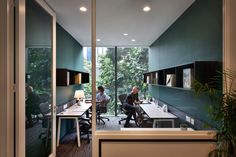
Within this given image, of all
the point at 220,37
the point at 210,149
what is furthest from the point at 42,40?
the point at 210,149

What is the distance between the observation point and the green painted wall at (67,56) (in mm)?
4879

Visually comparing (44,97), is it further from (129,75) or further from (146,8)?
(146,8)

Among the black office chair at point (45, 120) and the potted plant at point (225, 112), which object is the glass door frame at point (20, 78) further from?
the potted plant at point (225, 112)

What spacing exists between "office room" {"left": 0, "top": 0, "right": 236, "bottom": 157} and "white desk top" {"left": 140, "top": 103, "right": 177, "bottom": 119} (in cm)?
2

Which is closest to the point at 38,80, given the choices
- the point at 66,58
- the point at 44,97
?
the point at 44,97

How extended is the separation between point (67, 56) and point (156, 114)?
3.05 m

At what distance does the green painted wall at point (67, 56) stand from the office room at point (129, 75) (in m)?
0.05

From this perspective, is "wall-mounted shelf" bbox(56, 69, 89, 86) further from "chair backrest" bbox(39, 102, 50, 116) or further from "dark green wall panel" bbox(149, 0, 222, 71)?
"dark green wall panel" bbox(149, 0, 222, 71)

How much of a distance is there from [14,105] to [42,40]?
4.17 feet

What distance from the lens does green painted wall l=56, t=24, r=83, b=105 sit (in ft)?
16.0

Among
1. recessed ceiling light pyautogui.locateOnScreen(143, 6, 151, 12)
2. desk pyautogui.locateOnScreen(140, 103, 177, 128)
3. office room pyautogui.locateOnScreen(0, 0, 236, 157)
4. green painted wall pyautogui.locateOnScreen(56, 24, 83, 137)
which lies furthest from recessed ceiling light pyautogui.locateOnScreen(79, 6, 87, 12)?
desk pyautogui.locateOnScreen(140, 103, 177, 128)

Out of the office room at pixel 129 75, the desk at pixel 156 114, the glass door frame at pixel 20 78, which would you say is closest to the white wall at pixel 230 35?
the office room at pixel 129 75

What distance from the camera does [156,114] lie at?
3896 mm

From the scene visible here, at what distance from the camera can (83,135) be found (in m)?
5.45
